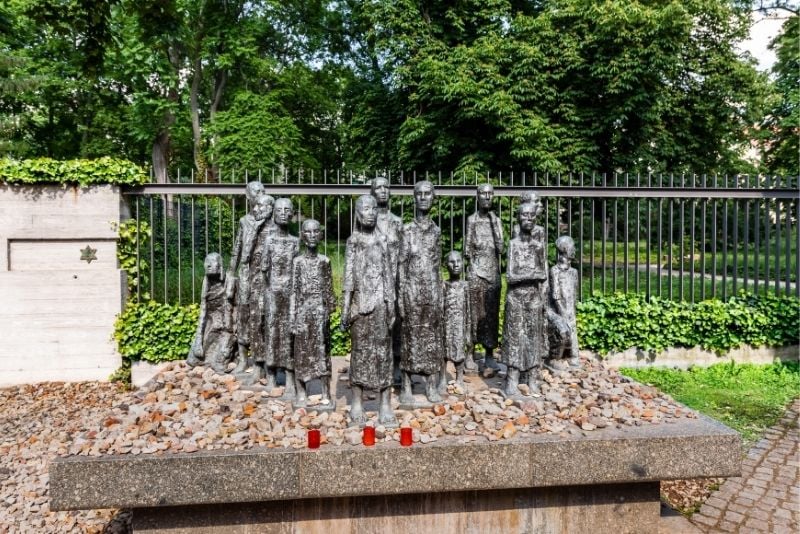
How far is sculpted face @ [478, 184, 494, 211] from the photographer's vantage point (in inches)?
220

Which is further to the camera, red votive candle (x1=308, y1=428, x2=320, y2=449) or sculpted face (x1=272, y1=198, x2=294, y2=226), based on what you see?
sculpted face (x1=272, y1=198, x2=294, y2=226)

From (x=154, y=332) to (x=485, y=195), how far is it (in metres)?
5.45

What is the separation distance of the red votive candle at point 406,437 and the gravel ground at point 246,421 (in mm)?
98

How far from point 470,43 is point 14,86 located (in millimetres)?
12064

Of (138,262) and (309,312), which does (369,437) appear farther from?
(138,262)

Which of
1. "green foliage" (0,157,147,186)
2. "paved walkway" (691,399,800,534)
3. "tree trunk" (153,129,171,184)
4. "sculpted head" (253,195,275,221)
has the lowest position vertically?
"paved walkway" (691,399,800,534)

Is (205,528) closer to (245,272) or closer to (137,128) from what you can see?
(245,272)

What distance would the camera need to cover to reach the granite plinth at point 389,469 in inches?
137

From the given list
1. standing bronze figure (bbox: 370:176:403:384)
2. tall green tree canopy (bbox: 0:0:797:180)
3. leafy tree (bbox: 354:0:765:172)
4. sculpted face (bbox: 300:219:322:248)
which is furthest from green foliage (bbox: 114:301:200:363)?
leafy tree (bbox: 354:0:765:172)

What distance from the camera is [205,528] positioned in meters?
3.72

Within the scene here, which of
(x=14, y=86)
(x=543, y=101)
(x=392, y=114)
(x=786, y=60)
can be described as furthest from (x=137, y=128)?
(x=786, y=60)

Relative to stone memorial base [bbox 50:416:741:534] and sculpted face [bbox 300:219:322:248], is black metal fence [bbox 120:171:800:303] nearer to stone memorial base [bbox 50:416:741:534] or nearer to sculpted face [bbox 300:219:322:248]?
sculpted face [bbox 300:219:322:248]

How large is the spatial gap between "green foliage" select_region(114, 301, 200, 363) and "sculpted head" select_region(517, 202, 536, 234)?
540 cm

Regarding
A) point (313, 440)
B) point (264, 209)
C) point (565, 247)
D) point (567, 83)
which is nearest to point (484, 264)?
point (565, 247)
